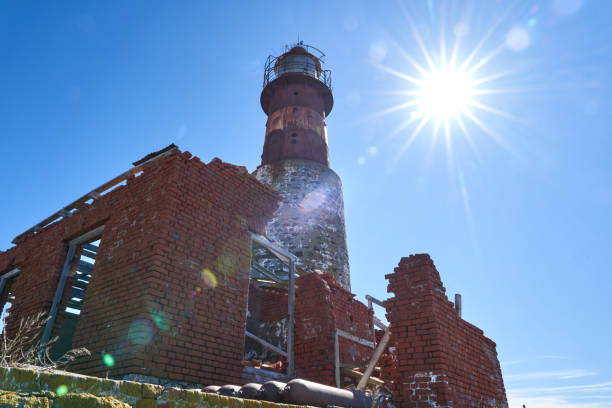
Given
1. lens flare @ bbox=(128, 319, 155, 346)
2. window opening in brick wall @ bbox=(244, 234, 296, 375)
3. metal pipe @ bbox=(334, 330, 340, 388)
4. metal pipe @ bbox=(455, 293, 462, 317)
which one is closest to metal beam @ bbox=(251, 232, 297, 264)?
window opening in brick wall @ bbox=(244, 234, 296, 375)

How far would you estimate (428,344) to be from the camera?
5.02 meters

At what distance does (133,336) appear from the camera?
4.41 metres

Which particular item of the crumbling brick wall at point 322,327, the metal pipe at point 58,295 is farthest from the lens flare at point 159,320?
the crumbling brick wall at point 322,327

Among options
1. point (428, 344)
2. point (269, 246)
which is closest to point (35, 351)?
point (269, 246)

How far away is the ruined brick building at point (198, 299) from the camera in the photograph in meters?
4.73

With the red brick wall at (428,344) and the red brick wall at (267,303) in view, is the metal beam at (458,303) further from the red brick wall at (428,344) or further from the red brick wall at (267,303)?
the red brick wall at (267,303)

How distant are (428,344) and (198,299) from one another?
2.96 metres

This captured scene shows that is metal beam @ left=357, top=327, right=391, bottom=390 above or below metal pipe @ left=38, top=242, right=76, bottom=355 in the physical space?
below

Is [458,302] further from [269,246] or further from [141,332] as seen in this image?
[141,332]

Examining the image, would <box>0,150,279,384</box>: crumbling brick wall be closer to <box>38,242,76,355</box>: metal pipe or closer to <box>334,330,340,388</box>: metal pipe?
<box>38,242,76,355</box>: metal pipe

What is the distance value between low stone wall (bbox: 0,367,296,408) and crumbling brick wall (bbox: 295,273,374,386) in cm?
523

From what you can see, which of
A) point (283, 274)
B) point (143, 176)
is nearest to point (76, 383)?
point (143, 176)

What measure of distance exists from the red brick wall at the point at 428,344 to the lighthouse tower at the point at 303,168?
345 inches

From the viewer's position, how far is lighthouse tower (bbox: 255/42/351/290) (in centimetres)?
1521
